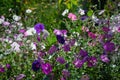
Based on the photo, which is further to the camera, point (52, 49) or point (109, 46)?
point (109, 46)

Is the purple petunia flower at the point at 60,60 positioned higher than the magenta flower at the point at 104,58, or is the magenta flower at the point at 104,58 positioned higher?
the purple petunia flower at the point at 60,60

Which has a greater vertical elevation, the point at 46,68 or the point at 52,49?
the point at 52,49

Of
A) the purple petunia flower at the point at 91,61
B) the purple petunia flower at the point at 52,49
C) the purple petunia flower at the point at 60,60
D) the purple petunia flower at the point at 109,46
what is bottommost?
the purple petunia flower at the point at 91,61

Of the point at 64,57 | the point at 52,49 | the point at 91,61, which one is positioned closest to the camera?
the point at 52,49

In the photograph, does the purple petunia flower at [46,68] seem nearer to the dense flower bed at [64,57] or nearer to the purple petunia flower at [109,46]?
the dense flower bed at [64,57]

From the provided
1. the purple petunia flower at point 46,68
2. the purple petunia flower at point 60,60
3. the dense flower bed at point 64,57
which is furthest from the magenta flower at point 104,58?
the purple petunia flower at point 46,68

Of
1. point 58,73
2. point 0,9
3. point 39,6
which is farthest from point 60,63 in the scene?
point 39,6

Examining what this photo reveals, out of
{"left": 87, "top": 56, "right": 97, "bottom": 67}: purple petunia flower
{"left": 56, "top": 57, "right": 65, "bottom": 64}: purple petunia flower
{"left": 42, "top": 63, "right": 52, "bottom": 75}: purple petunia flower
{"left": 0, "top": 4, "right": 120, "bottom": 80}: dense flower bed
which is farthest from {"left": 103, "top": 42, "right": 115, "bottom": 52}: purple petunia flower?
{"left": 42, "top": 63, "right": 52, "bottom": 75}: purple petunia flower

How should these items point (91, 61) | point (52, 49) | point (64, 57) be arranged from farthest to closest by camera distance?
point (64, 57) → point (91, 61) → point (52, 49)

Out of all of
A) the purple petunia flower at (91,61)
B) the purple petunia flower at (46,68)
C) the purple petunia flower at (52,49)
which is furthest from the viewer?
the purple petunia flower at (91,61)

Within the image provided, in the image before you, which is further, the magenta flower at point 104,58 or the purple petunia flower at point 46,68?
the magenta flower at point 104,58

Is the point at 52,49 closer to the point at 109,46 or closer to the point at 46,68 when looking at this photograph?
the point at 46,68

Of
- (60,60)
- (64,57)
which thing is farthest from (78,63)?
(64,57)

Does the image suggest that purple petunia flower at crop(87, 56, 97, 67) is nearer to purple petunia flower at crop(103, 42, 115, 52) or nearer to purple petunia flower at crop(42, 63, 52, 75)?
purple petunia flower at crop(103, 42, 115, 52)
